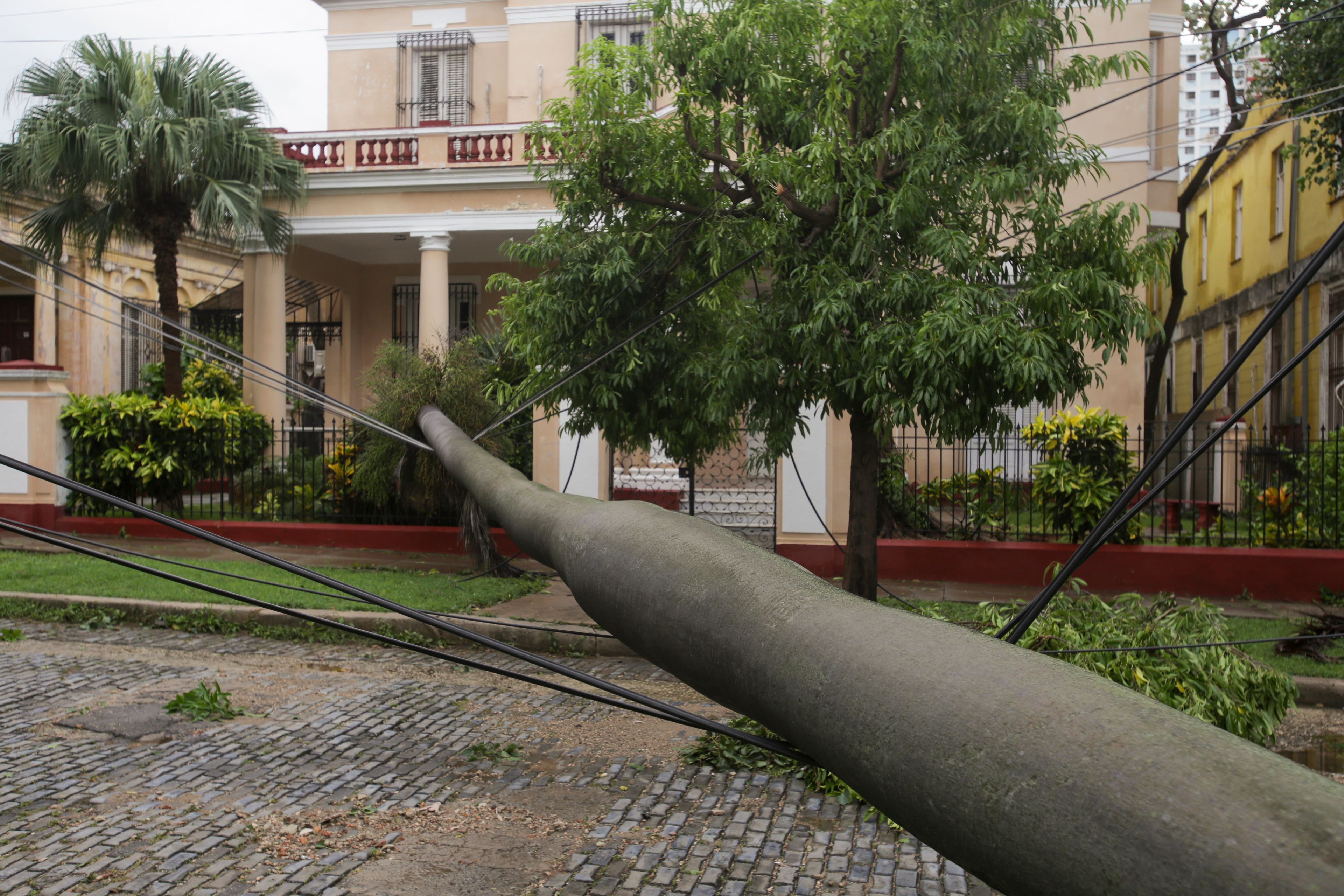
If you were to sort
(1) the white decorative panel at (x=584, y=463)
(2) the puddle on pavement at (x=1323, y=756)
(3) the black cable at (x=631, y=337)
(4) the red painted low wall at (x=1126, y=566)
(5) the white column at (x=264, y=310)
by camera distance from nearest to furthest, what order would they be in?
(2) the puddle on pavement at (x=1323, y=756)
(3) the black cable at (x=631, y=337)
(4) the red painted low wall at (x=1126, y=566)
(1) the white decorative panel at (x=584, y=463)
(5) the white column at (x=264, y=310)

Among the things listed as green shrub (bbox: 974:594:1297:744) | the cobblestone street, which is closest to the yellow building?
green shrub (bbox: 974:594:1297:744)

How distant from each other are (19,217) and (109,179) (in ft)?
22.5

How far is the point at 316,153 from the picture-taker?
16594 millimetres

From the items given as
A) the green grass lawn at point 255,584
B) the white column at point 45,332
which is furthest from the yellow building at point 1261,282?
the white column at point 45,332

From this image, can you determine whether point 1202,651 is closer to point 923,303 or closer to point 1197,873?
point 923,303

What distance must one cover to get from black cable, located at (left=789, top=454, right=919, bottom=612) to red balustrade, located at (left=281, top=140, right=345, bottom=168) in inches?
363

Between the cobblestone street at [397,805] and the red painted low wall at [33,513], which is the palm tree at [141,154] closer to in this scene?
the red painted low wall at [33,513]

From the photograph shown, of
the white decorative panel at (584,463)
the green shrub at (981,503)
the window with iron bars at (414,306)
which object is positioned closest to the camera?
the green shrub at (981,503)

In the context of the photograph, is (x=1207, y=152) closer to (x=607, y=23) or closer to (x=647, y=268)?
(x=607, y=23)

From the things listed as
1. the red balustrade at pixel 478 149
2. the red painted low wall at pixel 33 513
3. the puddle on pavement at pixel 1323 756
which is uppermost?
the red balustrade at pixel 478 149

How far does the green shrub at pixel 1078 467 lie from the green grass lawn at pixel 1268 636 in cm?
189

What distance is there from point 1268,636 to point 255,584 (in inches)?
325

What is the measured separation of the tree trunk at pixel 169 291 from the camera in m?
14.1

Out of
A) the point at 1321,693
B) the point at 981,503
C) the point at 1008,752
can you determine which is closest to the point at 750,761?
the point at 1321,693
